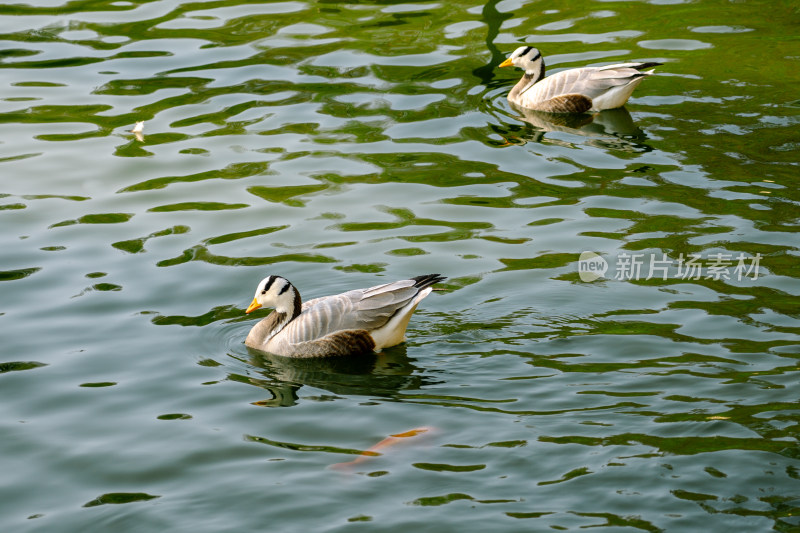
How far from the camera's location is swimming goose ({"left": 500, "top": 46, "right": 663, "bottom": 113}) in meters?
14.8

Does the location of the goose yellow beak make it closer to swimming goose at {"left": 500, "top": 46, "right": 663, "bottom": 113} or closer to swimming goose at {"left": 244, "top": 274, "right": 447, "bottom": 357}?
swimming goose at {"left": 244, "top": 274, "right": 447, "bottom": 357}

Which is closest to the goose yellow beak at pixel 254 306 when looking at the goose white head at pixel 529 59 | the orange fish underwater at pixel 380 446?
the orange fish underwater at pixel 380 446

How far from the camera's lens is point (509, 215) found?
12023mm

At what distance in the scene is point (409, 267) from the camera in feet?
35.9

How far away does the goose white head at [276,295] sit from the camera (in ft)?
31.7

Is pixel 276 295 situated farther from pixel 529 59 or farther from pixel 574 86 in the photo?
pixel 529 59

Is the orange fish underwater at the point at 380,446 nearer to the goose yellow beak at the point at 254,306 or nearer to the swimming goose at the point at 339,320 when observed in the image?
the swimming goose at the point at 339,320

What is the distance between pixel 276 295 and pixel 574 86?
7138mm

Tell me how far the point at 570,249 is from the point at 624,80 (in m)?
4.67

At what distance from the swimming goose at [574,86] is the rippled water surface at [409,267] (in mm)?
269

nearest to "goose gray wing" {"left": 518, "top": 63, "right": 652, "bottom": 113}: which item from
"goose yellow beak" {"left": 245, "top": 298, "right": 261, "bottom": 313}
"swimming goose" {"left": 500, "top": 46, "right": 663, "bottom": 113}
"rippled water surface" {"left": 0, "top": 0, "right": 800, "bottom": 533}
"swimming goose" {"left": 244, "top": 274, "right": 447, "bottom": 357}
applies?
"swimming goose" {"left": 500, "top": 46, "right": 663, "bottom": 113}

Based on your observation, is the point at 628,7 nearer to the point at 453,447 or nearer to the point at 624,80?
the point at 624,80

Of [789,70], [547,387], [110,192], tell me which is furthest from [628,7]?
[547,387]

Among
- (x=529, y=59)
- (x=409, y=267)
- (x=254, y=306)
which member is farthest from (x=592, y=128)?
(x=254, y=306)
